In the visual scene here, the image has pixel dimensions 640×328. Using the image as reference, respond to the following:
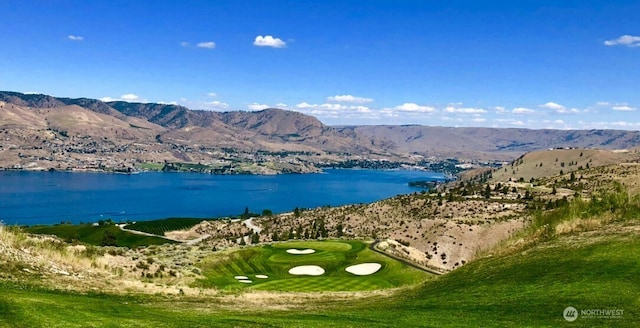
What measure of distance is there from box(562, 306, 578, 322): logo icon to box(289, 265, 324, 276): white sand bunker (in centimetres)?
3726

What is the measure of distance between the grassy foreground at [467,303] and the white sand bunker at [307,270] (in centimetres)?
2779

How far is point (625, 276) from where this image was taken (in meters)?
16.1

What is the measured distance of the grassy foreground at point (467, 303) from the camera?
1432 centimetres

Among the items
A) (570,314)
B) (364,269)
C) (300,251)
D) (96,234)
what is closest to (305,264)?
(364,269)

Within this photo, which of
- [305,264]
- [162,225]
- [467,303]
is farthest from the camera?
[162,225]

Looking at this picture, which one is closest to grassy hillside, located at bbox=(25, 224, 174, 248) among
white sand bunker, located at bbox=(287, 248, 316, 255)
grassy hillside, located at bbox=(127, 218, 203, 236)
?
grassy hillside, located at bbox=(127, 218, 203, 236)

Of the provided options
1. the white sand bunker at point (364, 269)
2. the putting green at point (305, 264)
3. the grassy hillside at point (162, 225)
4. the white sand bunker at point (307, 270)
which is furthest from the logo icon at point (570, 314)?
the grassy hillside at point (162, 225)

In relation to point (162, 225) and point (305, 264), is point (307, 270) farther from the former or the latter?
point (162, 225)

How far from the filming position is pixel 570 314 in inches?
558

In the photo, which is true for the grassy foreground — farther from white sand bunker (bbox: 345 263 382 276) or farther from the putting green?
white sand bunker (bbox: 345 263 382 276)

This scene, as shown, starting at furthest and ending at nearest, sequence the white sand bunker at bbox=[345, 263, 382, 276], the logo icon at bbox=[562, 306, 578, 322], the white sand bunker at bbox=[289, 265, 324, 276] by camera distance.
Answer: the white sand bunker at bbox=[289, 265, 324, 276] < the white sand bunker at bbox=[345, 263, 382, 276] < the logo icon at bbox=[562, 306, 578, 322]

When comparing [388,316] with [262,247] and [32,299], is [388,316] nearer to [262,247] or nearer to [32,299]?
[32,299]

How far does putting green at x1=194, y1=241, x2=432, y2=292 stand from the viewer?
129 ft

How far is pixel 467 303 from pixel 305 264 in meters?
38.3
